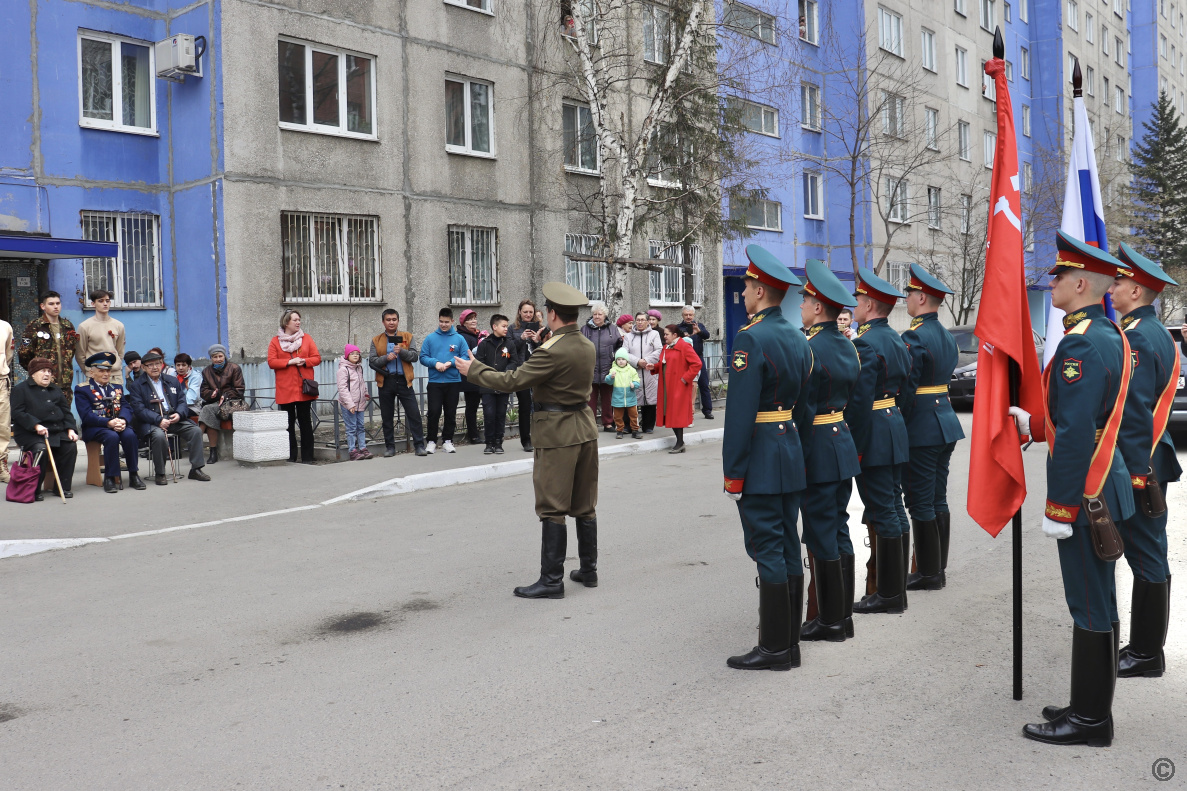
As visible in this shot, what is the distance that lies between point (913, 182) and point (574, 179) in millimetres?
16981

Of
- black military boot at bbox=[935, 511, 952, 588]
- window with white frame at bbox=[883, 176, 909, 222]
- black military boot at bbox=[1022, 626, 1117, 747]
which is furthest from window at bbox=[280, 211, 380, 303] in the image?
window with white frame at bbox=[883, 176, 909, 222]

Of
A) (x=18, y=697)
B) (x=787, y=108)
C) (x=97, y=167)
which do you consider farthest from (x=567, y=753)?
(x=787, y=108)

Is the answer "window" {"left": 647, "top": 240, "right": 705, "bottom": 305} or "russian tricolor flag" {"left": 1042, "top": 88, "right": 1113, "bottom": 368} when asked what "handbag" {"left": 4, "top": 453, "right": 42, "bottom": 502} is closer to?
"russian tricolor flag" {"left": 1042, "top": 88, "right": 1113, "bottom": 368}

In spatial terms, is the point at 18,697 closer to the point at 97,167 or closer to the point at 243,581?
the point at 243,581

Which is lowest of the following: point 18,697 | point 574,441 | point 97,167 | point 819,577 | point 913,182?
point 18,697

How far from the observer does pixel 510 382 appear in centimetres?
668

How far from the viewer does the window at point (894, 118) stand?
3023cm

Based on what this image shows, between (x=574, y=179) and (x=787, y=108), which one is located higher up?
(x=787, y=108)

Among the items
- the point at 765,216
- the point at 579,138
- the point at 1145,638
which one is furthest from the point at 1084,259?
the point at 765,216

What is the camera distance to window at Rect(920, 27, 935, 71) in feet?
118

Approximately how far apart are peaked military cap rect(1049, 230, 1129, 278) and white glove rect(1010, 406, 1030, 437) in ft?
2.06

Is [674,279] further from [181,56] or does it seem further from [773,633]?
[773,633]

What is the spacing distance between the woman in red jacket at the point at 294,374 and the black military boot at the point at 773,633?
905cm

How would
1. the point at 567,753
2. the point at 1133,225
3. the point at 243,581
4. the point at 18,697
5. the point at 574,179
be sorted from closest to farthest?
the point at 567,753 < the point at 18,697 < the point at 243,581 < the point at 574,179 < the point at 1133,225
